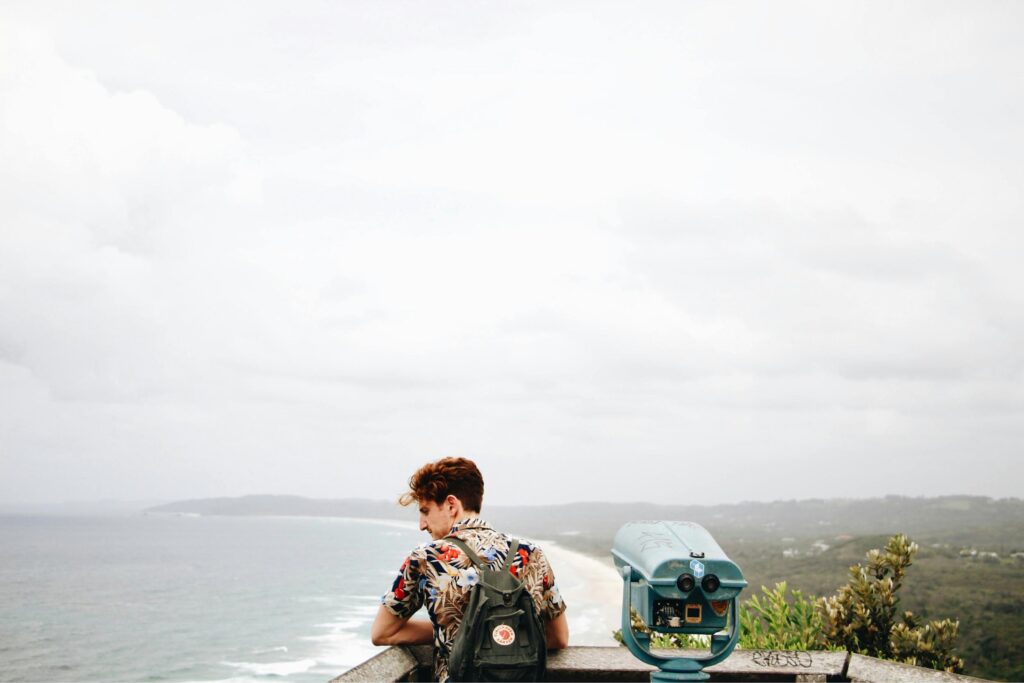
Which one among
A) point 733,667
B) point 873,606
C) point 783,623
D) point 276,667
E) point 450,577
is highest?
point 450,577

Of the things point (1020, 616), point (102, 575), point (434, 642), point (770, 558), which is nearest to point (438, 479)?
point (434, 642)

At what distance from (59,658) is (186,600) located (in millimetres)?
24764

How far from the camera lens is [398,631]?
414cm

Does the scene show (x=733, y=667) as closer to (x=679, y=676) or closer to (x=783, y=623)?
(x=679, y=676)

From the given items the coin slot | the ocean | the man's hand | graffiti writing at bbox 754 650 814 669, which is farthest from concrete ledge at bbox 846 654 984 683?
the ocean

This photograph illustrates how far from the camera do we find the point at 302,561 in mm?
110562

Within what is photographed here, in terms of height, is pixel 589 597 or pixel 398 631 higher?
pixel 398 631

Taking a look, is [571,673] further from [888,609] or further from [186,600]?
[186,600]

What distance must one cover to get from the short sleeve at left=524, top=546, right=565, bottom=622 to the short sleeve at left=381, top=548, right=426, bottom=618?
18.4 inches

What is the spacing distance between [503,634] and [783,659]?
1645 millimetres

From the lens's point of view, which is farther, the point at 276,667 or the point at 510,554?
the point at 276,667

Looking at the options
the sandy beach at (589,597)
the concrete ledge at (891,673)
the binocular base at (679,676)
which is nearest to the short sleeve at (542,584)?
the binocular base at (679,676)

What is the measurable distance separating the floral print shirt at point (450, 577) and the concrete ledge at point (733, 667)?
0.96 feet

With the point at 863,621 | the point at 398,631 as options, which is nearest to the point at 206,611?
the point at 863,621
